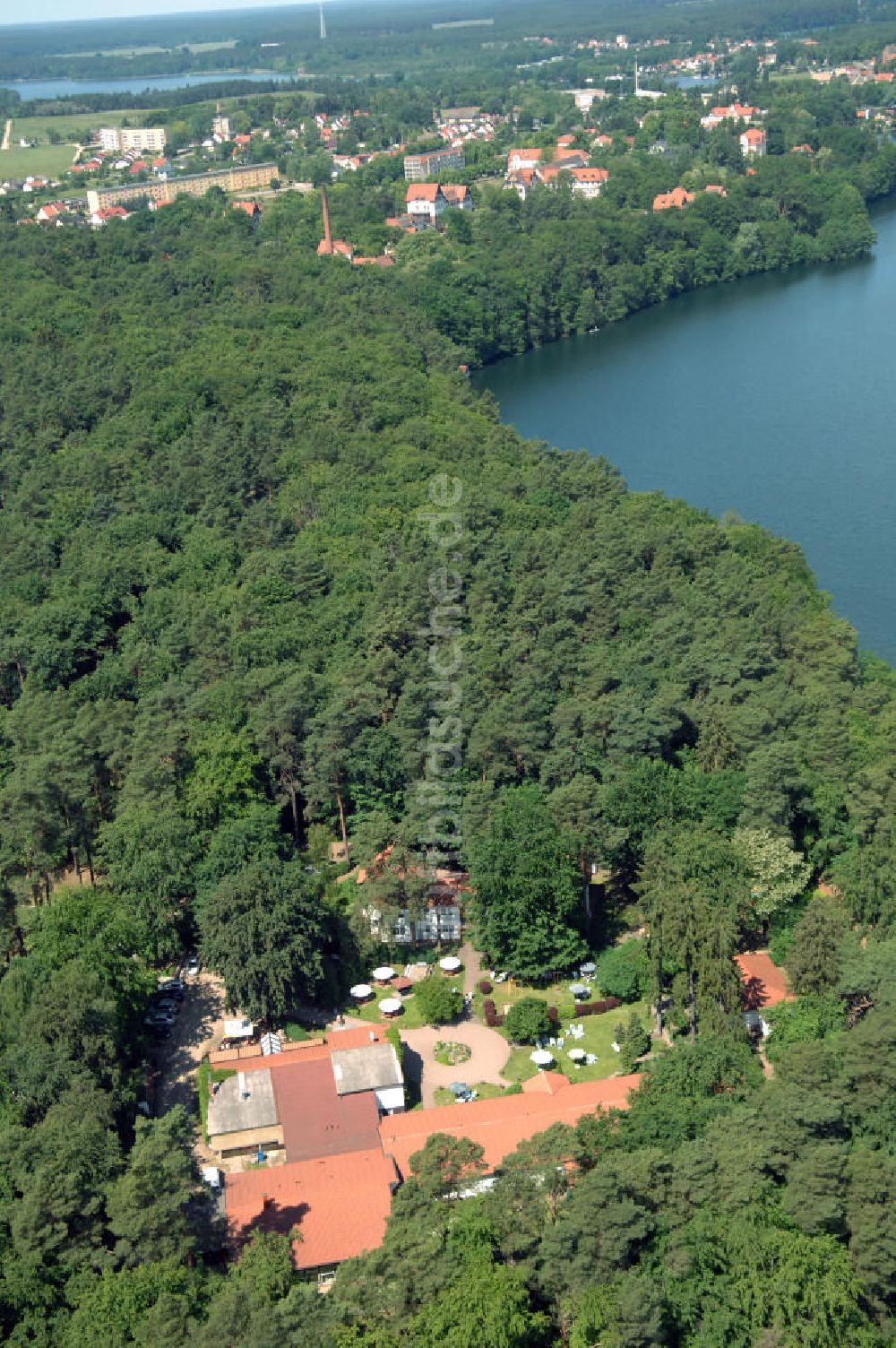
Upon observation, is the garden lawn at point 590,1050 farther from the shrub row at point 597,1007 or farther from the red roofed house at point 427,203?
the red roofed house at point 427,203

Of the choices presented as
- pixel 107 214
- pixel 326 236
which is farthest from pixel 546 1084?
pixel 107 214

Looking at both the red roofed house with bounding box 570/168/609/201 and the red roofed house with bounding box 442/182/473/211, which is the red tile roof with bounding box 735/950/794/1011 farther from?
the red roofed house with bounding box 570/168/609/201

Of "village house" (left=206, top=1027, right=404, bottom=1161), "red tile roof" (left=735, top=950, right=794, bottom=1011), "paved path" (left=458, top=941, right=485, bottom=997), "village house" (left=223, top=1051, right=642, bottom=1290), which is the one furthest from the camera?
"paved path" (left=458, top=941, right=485, bottom=997)

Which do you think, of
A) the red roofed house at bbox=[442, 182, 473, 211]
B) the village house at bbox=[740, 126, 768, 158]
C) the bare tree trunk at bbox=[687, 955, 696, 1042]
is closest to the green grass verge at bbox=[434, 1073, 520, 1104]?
the bare tree trunk at bbox=[687, 955, 696, 1042]

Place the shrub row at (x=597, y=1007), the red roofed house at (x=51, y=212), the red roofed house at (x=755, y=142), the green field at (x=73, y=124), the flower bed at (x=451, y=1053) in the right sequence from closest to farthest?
the flower bed at (x=451, y=1053), the shrub row at (x=597, y=1007), the red roofed house at (x=51, y=212), the red roofed house at (x=755, y=142), the green field at (x=73, y=124)

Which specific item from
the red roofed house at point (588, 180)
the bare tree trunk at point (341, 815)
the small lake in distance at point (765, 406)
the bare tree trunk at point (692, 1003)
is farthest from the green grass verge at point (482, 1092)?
the red roofed house at point (588, 180)

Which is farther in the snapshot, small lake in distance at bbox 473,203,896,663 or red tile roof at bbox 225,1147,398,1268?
small lake in distance at bbox 473,203,896,663
